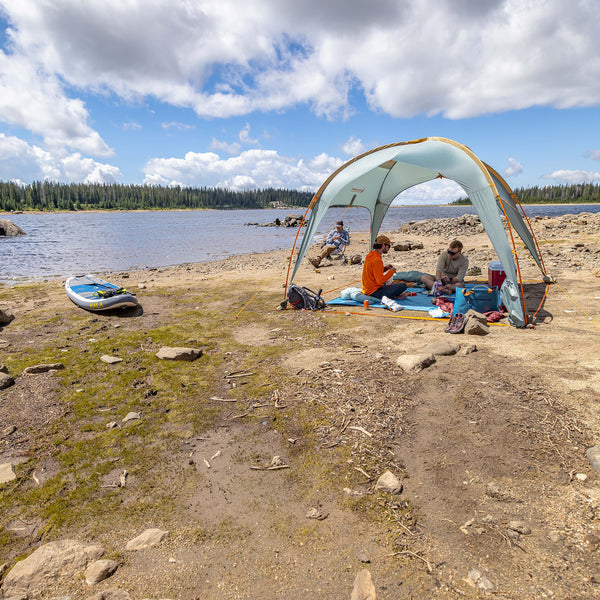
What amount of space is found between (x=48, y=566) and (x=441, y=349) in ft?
19.2

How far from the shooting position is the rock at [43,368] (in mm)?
6379

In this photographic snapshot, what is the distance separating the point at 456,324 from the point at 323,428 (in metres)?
4.53

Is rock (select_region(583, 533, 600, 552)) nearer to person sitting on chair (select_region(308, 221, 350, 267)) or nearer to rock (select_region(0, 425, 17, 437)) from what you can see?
rock (select_region(0, 425, 17, 437))

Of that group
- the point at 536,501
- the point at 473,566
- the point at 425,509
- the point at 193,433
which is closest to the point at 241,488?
the point at 193,433

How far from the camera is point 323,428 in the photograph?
15.3ft

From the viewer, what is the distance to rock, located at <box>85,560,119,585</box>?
9.48 feet

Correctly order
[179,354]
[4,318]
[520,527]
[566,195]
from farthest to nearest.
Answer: [566,195] < [4,318] < [179,354] < [520,527]

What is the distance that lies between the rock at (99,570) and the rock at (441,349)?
5.32 metres

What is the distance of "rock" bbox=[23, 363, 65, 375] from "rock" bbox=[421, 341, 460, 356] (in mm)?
6341

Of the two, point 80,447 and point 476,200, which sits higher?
point 476,200

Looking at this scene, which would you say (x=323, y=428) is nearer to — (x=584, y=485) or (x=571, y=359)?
(x=584, y=485)

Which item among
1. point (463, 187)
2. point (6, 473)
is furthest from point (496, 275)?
point (6, 473)

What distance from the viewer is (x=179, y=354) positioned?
6.91m

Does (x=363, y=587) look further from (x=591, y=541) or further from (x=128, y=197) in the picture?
(x=128, y=197)
